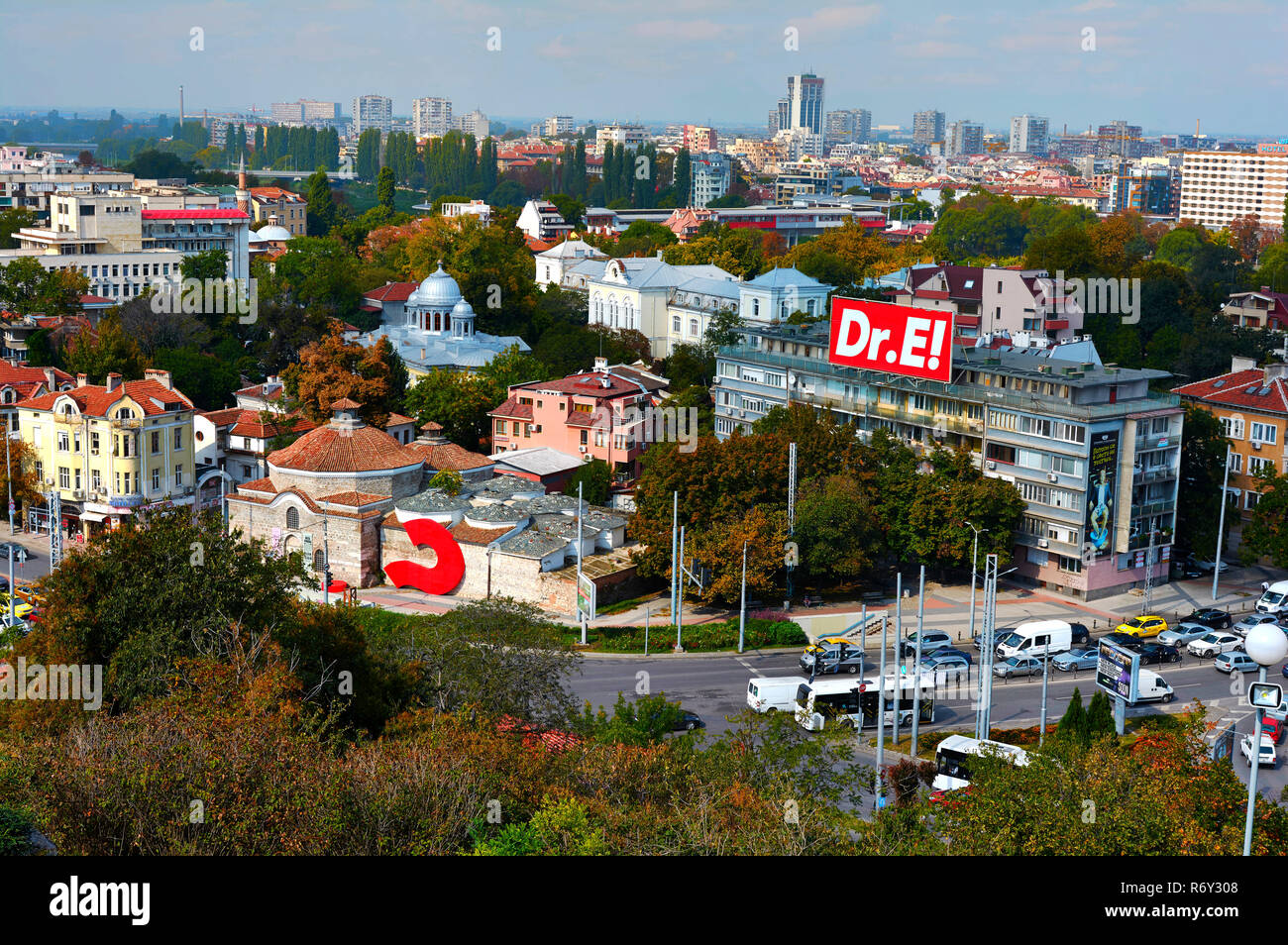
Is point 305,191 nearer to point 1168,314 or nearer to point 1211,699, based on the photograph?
point 1168,314

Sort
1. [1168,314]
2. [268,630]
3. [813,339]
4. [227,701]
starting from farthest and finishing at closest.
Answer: [1168,314] → [813,339] → [268,630] → [227,701]

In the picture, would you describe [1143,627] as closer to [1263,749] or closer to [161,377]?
[1263,749]

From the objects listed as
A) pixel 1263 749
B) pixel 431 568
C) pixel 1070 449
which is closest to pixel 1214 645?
pixel 1070 449

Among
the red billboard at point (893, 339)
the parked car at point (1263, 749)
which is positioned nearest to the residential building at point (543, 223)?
the red billboard at point (893, 339)

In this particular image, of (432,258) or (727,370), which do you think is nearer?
(727,370)

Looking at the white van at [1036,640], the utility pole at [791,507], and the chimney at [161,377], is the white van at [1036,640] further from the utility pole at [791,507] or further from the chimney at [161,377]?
the chimney at [161,377]

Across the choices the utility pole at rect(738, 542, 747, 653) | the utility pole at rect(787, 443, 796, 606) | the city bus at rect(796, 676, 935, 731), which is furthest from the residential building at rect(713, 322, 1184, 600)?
the city bus at rect(796, 676, 935, 731)

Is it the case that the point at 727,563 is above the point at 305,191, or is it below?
below
